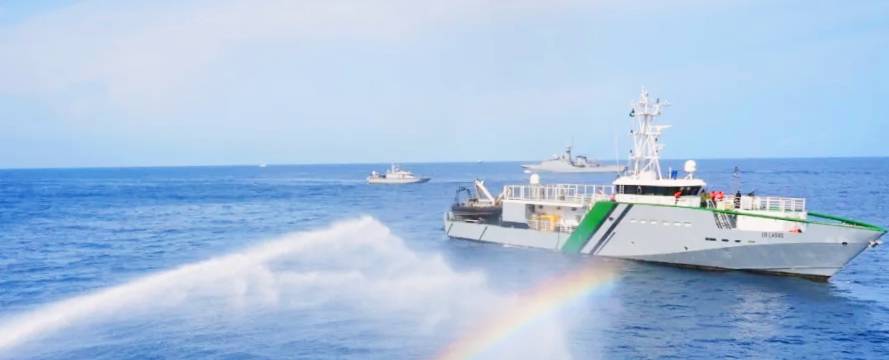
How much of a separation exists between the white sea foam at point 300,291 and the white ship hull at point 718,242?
10.6 meters

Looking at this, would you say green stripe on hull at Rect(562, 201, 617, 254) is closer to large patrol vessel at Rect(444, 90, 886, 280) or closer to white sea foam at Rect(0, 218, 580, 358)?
large patrol vessel at Rect(444, 90, 886, 280)

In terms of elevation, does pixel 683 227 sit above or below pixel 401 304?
above

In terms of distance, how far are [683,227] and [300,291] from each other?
24.2m

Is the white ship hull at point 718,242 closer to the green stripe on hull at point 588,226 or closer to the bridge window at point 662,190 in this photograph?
the green stripe on hull at point 588,226

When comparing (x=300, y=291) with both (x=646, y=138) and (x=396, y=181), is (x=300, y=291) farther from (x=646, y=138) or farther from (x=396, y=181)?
(x=396, y=181)

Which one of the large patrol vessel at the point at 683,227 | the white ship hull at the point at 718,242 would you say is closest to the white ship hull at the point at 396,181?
the large patrol vessel at the point at 683,227

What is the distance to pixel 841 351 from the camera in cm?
2839

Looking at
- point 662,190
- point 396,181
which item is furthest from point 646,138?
A: point 396,181

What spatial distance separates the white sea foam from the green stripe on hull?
30.4 ft

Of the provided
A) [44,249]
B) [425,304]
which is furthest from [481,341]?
[44,249]

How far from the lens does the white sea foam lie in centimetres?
3266

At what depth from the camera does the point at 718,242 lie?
4381 cm

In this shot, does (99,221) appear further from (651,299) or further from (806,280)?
(806,280)

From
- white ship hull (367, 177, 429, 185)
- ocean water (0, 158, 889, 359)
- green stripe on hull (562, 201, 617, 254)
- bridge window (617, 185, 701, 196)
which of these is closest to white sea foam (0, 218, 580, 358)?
ocean water (0, 158, 889, 359)
